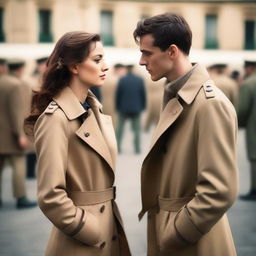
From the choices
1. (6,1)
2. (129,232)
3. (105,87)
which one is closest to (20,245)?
(129,232)

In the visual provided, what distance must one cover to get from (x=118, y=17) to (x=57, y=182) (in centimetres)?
3047

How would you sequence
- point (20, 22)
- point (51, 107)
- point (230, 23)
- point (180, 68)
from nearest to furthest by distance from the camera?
point (180, 68) → point (51, 107) → point (20, 22) → point (230, 23)

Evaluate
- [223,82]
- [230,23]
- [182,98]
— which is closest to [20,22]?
[230,23]

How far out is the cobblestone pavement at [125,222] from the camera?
5727mm

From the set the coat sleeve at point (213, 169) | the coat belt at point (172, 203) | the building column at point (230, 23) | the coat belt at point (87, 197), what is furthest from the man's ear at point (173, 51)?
the building column at point (230, 23)

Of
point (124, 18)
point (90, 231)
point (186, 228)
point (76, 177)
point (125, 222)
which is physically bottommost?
point (124, 18)

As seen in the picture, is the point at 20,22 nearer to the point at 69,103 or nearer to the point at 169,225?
the point at 69,103

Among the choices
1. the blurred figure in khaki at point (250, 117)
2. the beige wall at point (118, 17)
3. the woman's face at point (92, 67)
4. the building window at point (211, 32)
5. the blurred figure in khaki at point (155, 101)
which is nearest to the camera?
the woman's face at point (92, 67)

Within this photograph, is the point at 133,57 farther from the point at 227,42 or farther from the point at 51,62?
the point at 51,62

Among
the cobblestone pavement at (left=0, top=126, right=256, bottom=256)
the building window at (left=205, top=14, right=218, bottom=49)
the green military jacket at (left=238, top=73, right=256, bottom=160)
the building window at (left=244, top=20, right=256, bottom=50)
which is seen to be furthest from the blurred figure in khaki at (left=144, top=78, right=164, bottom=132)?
the building window at (left=244, top=20, right=256, bottom=50)

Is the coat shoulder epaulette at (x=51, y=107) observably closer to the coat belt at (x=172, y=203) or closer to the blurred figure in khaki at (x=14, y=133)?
the coat belt at (x=172, y=203)

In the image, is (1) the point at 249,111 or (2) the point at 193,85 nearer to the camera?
(2) the point at 193,85

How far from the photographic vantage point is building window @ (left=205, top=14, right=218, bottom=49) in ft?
113

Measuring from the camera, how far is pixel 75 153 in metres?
3.05
